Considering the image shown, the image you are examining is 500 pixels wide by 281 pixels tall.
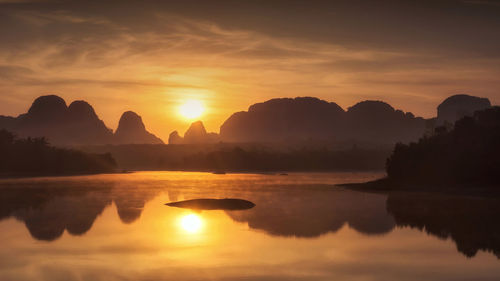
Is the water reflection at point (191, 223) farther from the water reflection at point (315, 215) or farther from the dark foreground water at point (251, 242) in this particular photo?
the dark foreground water at point (251, 242)

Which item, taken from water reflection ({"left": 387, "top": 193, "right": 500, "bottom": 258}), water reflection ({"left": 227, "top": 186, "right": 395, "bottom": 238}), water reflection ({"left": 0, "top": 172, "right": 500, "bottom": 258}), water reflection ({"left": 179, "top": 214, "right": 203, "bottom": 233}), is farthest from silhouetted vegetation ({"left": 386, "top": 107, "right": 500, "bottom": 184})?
water reflection ({"left": 179, "top": 214, "right": 203, "bottom": 233})

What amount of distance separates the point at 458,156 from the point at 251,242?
72103mm

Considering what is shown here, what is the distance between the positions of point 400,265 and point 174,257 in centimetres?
1495

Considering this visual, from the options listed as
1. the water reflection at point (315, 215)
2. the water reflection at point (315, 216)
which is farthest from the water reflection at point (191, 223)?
the water reflection at point (315, 216)

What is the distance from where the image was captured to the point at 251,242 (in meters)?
44.1

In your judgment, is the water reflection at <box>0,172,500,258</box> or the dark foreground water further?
the water reflection at <box>0,172,500,258</box>

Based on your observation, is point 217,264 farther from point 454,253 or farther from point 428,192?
point 428,192

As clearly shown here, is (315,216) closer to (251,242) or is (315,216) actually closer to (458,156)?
(251,242)

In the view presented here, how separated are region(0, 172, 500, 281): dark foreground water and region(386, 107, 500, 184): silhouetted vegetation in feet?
77.5

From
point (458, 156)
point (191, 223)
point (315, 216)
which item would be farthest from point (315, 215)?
point (458, 156)

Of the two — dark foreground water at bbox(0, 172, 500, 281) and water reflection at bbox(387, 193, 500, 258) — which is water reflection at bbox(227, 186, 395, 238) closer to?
dark foreground water at bbox(0, 172, 500, 281)

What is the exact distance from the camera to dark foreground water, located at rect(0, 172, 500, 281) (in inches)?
1293

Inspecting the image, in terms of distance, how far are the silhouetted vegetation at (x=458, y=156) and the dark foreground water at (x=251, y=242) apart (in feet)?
77.5

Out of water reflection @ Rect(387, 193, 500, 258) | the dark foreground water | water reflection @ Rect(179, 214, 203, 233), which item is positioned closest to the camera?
the dark foreground water
